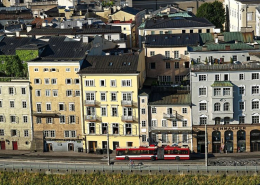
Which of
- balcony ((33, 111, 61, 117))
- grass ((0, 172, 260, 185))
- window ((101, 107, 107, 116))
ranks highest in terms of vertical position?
window ((101, 107, 107, 116))

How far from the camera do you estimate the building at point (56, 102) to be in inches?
5246

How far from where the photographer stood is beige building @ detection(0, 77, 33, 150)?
135625mm

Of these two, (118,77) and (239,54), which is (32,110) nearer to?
(118,77)

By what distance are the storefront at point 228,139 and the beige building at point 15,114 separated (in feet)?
96.3

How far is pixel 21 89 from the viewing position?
136 meters

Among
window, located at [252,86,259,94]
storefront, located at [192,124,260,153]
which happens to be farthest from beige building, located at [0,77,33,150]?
window, located at [252,86,259,94]

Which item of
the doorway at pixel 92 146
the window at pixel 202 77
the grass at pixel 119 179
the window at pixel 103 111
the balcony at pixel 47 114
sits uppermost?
the window at pixel 202 77

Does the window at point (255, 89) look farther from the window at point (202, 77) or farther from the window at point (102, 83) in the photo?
the window at point (102, 83)

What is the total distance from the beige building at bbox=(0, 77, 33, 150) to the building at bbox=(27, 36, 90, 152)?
138 cm

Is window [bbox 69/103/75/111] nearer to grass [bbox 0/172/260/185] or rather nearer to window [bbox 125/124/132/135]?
window [bbox 125/124/132/135]

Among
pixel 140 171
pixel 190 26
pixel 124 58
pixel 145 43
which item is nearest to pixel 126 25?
pixel 190 26

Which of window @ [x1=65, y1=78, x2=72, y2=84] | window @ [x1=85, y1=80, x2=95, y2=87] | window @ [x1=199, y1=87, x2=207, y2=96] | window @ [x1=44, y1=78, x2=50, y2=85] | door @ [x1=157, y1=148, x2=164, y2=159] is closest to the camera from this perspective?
door @ [x1=157, y1=148, x2=164, y2=159]

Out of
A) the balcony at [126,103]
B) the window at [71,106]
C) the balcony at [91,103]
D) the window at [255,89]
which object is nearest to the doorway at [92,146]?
the window at [71,106]

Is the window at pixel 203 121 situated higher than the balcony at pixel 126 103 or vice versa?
the balcony at pixel 126 103
